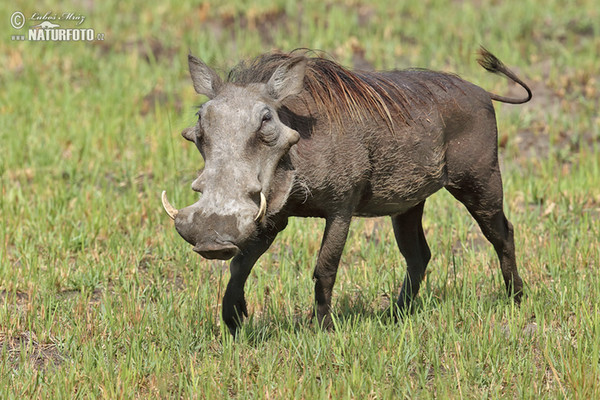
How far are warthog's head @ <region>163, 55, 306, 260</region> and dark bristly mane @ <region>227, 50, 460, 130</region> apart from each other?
144mm

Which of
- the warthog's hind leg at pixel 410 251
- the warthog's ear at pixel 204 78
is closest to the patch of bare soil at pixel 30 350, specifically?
the warthog's ear at pixel 204 78

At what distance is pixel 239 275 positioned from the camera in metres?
4.34

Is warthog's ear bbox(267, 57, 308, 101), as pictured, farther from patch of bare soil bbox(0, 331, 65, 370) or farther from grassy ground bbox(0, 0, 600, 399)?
patch of bare soil bbox(0, 331, 65, 370)

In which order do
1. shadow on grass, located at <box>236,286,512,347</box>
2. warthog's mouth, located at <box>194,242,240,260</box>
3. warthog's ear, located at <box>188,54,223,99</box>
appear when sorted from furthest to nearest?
1. shadow on grass, located at <box>236,286,512,347</box>
2. warthog's ear, located at <box>188,54,223,99</box>
3. warthog's mouth, located at <box>194,242,240,260</box>

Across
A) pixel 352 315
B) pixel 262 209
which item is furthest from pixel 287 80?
pixel 352 315

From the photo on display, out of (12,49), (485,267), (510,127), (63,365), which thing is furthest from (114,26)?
(63,365)

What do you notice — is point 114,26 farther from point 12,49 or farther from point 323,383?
point 323,383

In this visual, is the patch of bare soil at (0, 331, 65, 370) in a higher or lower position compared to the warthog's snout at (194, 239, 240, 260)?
lower

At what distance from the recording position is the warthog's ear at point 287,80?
385 cm

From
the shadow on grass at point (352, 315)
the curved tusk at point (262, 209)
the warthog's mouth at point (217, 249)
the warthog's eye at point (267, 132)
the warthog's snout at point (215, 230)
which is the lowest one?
the shadow on grass at point (352, 315)

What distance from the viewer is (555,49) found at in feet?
32.3

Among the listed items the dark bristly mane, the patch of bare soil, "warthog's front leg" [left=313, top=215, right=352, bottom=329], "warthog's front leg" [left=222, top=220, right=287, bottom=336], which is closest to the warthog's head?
the dark bristly mane

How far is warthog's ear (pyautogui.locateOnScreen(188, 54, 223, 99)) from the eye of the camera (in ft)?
13.0

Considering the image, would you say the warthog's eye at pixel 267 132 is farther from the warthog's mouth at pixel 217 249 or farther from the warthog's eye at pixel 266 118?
the warthog's mouth at pixel 217 249
